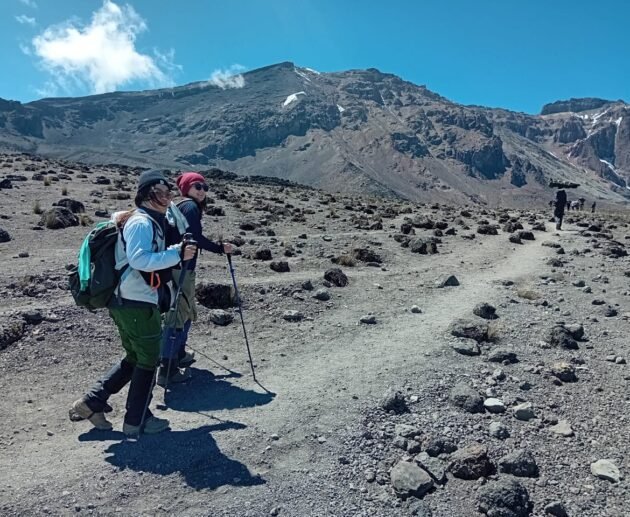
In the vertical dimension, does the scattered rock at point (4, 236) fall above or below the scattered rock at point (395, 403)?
above

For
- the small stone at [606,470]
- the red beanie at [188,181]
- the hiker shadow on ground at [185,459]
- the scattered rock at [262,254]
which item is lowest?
the hiker shadow on ground at [185,459]

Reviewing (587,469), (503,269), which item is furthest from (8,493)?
(503,269)

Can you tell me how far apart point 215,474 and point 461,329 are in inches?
218

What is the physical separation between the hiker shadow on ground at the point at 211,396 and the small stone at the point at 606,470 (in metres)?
3.80

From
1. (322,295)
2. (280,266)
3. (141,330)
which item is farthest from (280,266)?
(141,330)

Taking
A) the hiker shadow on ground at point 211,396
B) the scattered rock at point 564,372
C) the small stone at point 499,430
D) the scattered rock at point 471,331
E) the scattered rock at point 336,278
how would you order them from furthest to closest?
the scattered rock at point 336,278, the scattered rock at point 471,331, the scattered rock at point 564,372, the hiker shadow on ground at point 211,396, the small stone at point 499,430

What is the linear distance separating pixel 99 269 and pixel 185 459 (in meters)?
2.15

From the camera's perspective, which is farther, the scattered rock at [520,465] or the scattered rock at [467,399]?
the scattered rock at [467,399]

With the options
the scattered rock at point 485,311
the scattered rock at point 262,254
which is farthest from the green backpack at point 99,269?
Result: the scattered rock at point 262,254

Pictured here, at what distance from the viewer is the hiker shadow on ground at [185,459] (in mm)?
5344

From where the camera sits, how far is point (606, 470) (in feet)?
18.5

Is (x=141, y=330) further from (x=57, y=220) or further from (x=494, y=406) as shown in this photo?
(x=57, y=220)

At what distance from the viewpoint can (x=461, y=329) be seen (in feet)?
31.4

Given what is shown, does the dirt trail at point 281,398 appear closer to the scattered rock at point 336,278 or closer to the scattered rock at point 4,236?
the scattered rock at point 336,278
